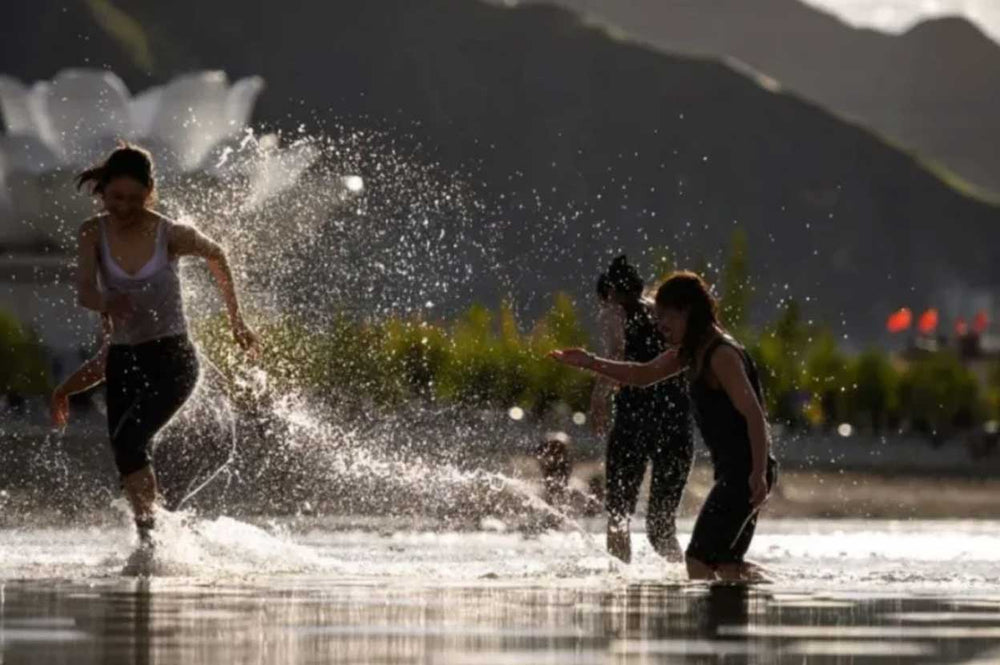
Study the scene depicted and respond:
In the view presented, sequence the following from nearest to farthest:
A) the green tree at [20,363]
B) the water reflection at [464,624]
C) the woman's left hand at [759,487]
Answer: the water reflection at [464,624] → the woman's left hand at [759,487] → the green tree at [20,363]

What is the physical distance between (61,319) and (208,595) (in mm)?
158782

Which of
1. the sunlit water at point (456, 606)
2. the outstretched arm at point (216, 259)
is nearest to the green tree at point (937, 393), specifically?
the sunlit water at point (456, 606)

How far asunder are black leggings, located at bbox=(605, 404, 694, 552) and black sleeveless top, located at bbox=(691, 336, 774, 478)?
2983mm

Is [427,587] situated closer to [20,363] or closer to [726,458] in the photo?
[726,458]

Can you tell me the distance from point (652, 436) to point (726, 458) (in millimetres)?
3152

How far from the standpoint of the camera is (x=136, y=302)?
1454 centimetres

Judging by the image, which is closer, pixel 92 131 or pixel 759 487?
pixel 759 487

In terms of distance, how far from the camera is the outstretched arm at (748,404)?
12945mm

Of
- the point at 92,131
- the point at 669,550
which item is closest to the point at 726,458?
the point at 669,550

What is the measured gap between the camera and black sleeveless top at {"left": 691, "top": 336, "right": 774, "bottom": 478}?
13.2 m

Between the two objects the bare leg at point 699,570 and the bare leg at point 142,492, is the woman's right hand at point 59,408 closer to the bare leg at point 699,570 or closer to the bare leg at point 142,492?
the bare leg at point 142,492

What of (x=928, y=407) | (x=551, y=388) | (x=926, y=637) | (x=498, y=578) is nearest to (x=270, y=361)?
(x=498, y=578)

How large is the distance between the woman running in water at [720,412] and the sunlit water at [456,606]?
0.71 feet

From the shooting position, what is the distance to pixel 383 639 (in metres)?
10.4
